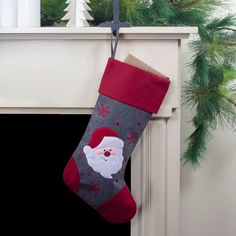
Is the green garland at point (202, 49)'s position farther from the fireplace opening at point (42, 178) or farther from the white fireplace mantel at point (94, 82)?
the fireplace opening at point (42, 178)

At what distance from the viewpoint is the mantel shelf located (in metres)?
1.04

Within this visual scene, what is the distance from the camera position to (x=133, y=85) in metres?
1.03

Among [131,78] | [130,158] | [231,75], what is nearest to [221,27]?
[231,75]

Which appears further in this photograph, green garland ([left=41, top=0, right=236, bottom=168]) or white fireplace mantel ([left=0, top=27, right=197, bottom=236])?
green garland ([left=41, top=0, right=236, bottom=168])

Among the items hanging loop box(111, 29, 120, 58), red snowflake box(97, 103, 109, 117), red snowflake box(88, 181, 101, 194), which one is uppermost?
hanging loop box(111, 29, 120, 58)

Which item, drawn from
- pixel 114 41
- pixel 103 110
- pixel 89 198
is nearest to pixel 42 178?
pixel 89 198

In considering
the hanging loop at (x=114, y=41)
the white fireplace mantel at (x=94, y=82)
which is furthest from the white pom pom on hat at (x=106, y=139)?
the hanging loop at (x=114, y=41)

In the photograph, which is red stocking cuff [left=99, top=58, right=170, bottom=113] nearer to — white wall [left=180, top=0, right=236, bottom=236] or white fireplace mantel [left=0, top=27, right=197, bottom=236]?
white fireplace mantel [left=0, top=27, right=197, bottom=236]

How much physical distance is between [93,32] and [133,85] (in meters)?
0.18

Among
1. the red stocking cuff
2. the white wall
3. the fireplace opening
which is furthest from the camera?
the white wall

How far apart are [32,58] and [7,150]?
1.05ft

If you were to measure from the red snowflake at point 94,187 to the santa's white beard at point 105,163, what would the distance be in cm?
4

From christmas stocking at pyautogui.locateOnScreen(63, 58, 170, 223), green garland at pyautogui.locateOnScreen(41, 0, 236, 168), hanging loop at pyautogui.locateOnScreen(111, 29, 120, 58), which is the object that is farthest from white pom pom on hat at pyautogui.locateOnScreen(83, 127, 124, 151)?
green garland at pyautogui.locateOnScreen(41, 0, 236, 168)

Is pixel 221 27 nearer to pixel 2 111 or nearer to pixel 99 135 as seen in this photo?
pixel 99 135
